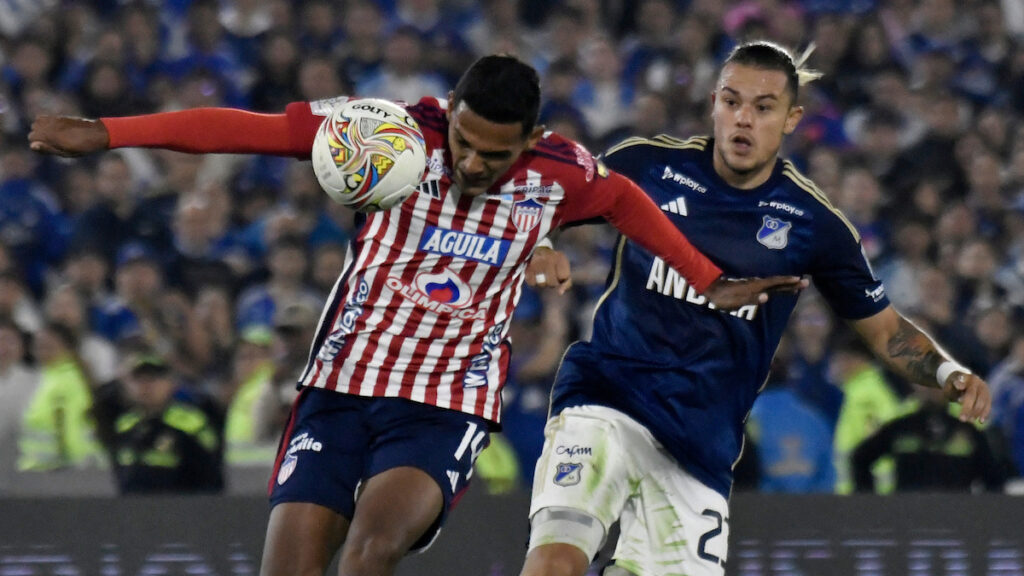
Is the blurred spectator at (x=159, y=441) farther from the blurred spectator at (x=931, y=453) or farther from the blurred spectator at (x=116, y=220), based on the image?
the blurred spectator at (x=931, y=453)

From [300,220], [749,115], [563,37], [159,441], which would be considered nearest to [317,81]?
[300,220]

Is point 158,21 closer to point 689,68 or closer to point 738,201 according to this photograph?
point 689,68

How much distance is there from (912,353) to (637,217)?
3.65ft

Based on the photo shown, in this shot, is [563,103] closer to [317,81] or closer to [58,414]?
[317,81]

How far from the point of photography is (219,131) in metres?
4.23

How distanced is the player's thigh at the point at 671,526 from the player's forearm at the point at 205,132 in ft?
5.12

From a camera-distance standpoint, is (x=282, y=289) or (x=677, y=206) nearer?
(x=677, y=206)

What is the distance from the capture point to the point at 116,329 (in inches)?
319

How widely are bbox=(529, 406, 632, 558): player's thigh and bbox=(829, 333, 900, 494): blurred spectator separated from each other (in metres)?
2.83

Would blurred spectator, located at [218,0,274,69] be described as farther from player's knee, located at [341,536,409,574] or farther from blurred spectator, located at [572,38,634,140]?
player's knee, located at [341,536,409,574]

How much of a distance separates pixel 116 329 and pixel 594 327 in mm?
3693

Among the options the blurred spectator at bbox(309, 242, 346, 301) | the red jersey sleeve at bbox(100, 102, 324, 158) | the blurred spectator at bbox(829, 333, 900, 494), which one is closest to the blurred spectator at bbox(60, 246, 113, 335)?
the blurred spectator at bbox(309, 242, 346, 301)

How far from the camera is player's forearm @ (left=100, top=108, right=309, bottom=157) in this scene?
4164 mm

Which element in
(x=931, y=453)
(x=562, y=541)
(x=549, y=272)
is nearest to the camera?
(x=549, y=272)
